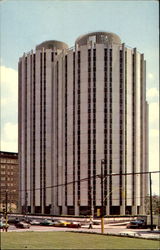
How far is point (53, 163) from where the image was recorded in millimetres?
96375

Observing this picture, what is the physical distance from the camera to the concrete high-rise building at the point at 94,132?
88.2 meters

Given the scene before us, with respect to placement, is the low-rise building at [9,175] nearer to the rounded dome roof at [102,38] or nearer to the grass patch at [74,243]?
the rounded dome roof at [102,38]

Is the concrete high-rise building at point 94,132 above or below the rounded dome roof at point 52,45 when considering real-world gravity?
below

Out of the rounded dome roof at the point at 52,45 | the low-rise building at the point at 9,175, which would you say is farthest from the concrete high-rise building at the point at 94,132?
the low-rise building at the point at 9,175

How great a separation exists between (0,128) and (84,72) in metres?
63.6

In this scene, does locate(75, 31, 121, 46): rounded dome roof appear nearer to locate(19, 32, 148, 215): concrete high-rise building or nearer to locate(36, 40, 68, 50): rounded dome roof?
locate(19, 32, 148, 215): concrete high-rise building

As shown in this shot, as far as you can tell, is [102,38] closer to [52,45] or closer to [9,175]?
[52,45]

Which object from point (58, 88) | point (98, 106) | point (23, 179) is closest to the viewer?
point (98, 106)

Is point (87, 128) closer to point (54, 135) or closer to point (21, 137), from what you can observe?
point (54, 135)

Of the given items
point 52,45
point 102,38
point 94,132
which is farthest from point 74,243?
point 52,45

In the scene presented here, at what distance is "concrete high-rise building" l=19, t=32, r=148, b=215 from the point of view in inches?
3474

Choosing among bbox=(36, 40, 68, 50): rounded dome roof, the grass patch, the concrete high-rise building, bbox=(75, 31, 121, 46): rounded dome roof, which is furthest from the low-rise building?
the grass patch

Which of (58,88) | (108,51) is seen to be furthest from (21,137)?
(108,51)

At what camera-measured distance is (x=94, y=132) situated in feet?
292
